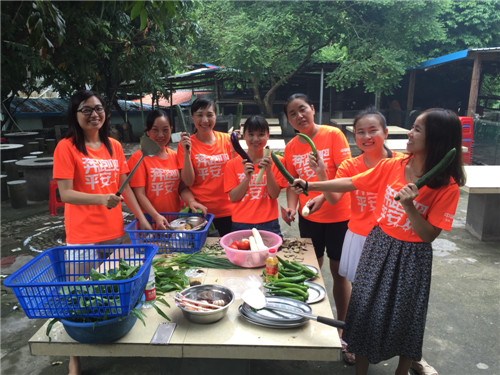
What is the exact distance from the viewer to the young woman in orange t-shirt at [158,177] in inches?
127

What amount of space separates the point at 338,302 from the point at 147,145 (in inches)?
87.6

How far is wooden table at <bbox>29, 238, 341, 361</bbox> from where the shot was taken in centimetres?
181

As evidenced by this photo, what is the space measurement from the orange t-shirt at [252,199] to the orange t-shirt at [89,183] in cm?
100

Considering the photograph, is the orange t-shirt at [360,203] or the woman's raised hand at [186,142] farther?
the woman's raised hand at [186,142]

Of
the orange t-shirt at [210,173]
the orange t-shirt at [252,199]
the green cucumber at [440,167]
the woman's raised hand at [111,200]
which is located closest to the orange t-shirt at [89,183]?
the woman's raised hand at [111,200]

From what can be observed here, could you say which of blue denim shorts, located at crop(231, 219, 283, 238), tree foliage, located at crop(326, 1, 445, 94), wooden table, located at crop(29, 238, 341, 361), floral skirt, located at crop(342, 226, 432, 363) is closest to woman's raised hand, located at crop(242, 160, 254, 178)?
blue denim shorts, located at crop(231, 219, 283, 238)

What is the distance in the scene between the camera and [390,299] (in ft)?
7.66

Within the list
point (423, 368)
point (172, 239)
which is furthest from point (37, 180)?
point (423, 368)

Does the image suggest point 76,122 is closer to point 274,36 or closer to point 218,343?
point 218,343

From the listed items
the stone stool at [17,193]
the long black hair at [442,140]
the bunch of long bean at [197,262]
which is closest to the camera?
the long black hair at [442,140]

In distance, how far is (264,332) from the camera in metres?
1.92

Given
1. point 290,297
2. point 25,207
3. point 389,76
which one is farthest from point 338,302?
point 389,76

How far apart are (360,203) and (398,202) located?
0.53 metres

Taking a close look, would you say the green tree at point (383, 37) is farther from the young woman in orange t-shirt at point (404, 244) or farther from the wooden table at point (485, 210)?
the young woman in orange t-shirt at point (404, 244)
